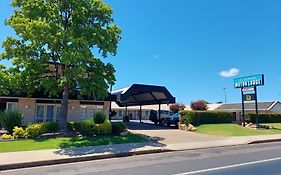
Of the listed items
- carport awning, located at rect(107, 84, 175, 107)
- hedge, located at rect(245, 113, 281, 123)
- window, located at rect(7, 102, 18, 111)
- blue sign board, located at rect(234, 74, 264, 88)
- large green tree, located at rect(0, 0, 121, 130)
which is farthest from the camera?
hedge, located at rect(245, 113, 281, 123)

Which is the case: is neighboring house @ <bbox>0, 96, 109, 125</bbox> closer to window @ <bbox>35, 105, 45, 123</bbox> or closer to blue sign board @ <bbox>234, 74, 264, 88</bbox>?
window @ <bbox>35, 105, 45, 123</bbox>

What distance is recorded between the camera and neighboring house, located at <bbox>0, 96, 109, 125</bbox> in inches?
933

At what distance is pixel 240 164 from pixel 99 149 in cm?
705

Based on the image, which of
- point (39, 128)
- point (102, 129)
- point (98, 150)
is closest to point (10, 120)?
point (39, 128)

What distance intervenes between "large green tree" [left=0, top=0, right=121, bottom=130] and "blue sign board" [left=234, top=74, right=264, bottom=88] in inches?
714

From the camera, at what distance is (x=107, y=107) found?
27.8 metres

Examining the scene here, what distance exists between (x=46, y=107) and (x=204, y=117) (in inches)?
658

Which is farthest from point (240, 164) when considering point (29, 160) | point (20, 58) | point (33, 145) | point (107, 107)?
point (107, 107)

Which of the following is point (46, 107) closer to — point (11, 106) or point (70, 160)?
point (11, 106)

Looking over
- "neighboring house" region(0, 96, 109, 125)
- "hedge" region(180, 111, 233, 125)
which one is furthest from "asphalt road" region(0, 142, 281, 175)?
"hedge" region(180, 111, 233, 125)

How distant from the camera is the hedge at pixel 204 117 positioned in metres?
28.5

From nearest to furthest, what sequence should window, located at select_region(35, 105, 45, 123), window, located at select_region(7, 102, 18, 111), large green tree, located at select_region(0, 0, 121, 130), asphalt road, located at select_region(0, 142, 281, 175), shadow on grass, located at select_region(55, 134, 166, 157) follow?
asphalt road, located at select_region(0, 142, 281, 175) → shadow on grass, located at select_region(55, 134, 166, 157) → large green tree, located at select_region(0, 0, 121, 130) → window, located at select_region(7, 102, 18, 111) → window, located at select_region(35, 105, 45, 123)

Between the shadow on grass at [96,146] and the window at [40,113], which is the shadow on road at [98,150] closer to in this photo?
the shadow on grass at [96,146]

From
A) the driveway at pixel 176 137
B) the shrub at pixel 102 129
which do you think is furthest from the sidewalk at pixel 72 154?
the shrub at pixel 102 129
